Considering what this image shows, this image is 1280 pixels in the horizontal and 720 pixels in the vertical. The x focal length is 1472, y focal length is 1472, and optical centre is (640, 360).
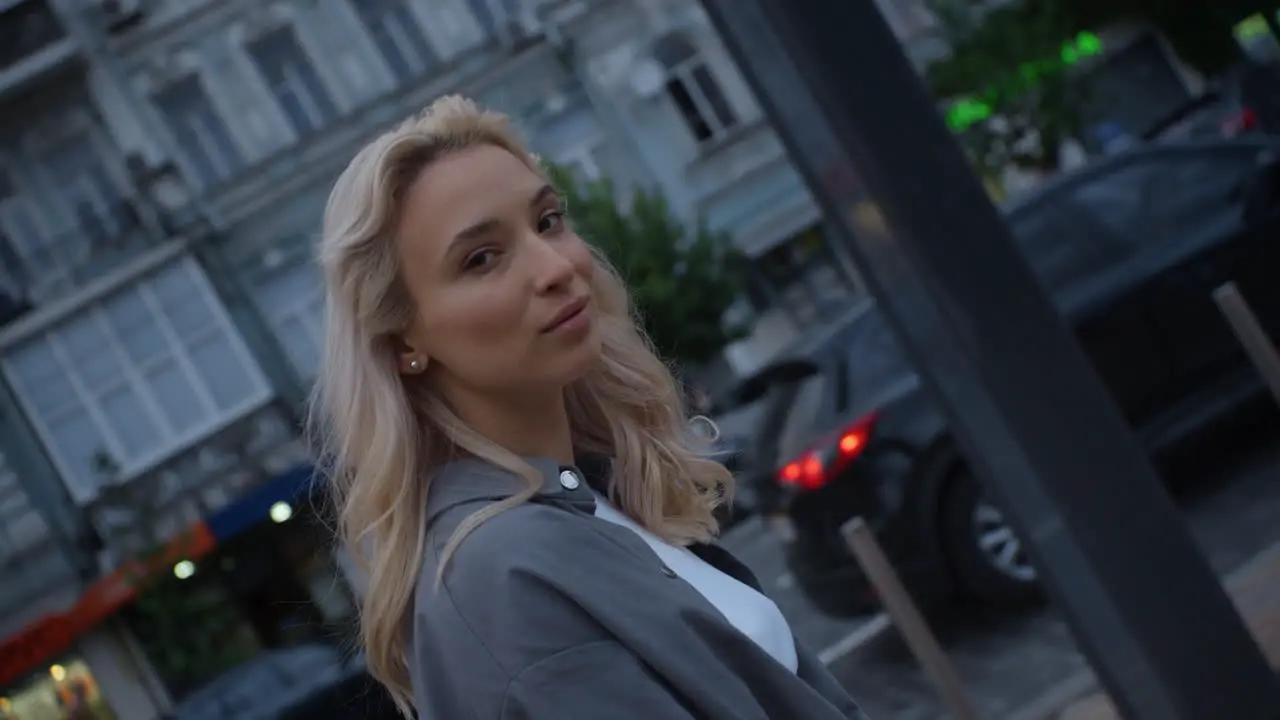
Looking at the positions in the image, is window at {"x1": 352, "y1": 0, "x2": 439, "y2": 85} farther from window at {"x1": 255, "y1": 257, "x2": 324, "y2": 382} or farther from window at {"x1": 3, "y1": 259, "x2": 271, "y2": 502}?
window at {"x1": 3, "y1": 259, "x2": 271, "y2": 502}

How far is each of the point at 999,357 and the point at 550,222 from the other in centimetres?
179

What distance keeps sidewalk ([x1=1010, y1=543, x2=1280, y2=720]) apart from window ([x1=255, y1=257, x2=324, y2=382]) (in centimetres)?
1870

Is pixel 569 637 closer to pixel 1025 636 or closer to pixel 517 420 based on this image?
pixel 517 420

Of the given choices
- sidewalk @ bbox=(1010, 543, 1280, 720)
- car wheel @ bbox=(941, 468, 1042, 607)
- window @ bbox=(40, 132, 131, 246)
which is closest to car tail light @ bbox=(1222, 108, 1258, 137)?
car wheel @ bbox=(941, 468, 1042, 607)

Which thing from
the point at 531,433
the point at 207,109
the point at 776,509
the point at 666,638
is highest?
the point at 207,109

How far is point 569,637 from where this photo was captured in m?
1.38

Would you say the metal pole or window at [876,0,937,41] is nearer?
the metal pole

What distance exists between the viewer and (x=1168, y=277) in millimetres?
6699

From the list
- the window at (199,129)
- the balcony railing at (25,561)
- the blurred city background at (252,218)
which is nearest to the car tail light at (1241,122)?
the blurred city background at (252,218)

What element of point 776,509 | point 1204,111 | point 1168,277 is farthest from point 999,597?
point 1204,111

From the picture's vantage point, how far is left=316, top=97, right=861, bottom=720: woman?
4.57ft

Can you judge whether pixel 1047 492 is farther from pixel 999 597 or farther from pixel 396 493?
pixel 999 597

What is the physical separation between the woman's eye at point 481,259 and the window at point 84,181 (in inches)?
887

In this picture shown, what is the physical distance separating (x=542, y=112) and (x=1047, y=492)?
21.7 meters
